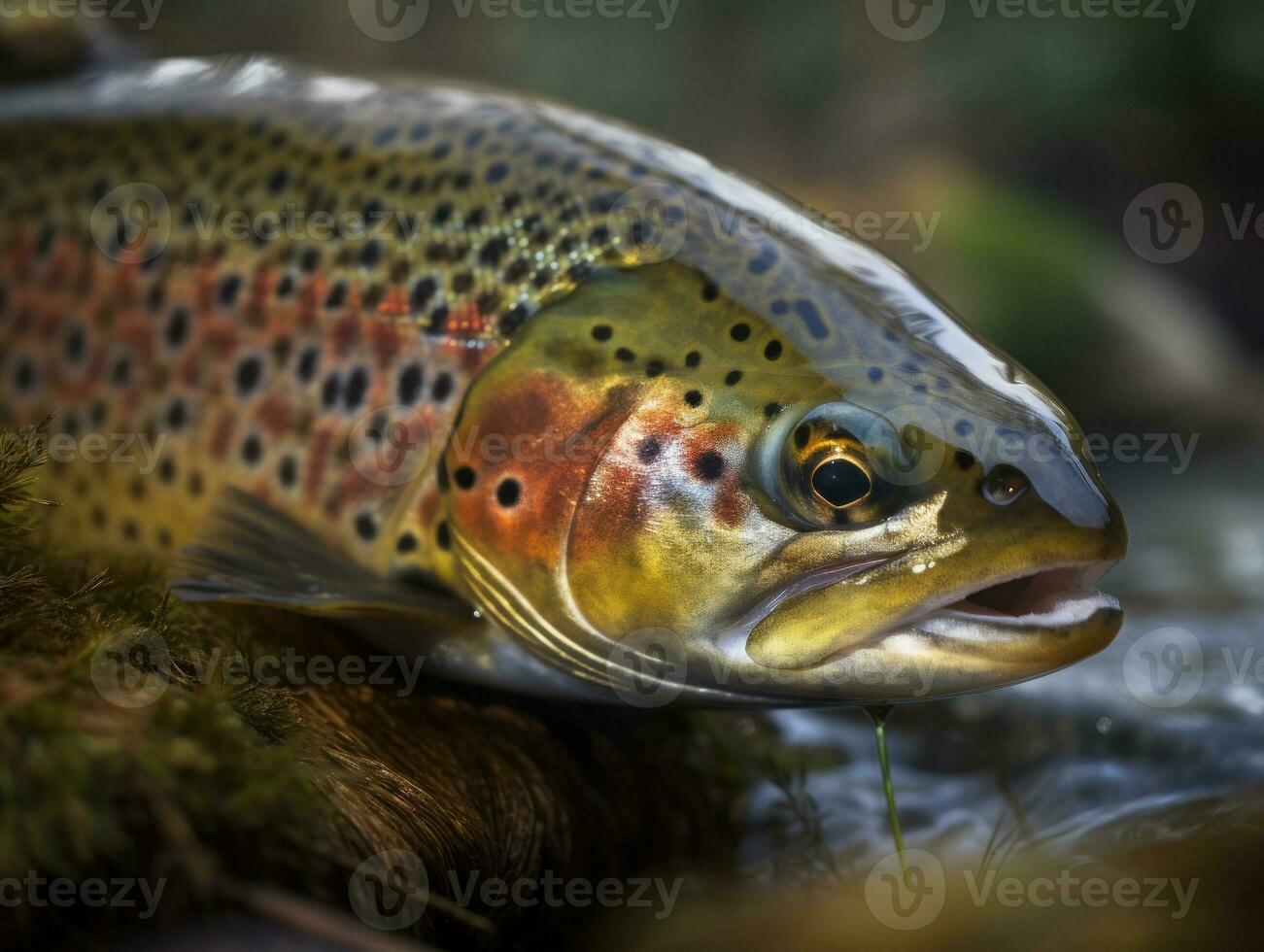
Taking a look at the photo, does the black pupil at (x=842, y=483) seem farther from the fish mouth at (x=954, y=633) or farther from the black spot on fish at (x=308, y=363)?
the black spot on fish at (x=308, y=363)

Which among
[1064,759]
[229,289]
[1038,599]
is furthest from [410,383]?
[1064,759]

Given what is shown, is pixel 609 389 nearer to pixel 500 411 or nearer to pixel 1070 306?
pixel 500 411

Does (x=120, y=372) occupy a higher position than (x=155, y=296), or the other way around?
(x=155, y=296)

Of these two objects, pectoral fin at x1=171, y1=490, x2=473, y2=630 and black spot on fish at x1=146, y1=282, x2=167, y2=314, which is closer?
pectoral fin at x1=171, y1=490, x2=473, y2=630

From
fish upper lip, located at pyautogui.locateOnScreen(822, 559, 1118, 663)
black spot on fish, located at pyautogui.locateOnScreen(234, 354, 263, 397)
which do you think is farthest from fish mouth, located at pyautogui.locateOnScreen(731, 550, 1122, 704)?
black spot on fish, located at pyautogui.locateOnScreen(234, 354, 263, 397)

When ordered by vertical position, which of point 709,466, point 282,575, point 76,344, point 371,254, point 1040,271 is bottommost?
point 282,575

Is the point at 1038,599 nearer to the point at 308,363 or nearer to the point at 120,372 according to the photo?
the point at 308,363

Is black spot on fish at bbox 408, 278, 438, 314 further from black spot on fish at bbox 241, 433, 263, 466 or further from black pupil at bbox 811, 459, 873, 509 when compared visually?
black pupil at bbox 811, 459, 873, 509

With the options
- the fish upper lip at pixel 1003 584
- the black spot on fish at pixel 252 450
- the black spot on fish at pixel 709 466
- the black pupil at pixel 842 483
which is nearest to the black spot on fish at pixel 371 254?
the black spot on fish at pixel 252 450
